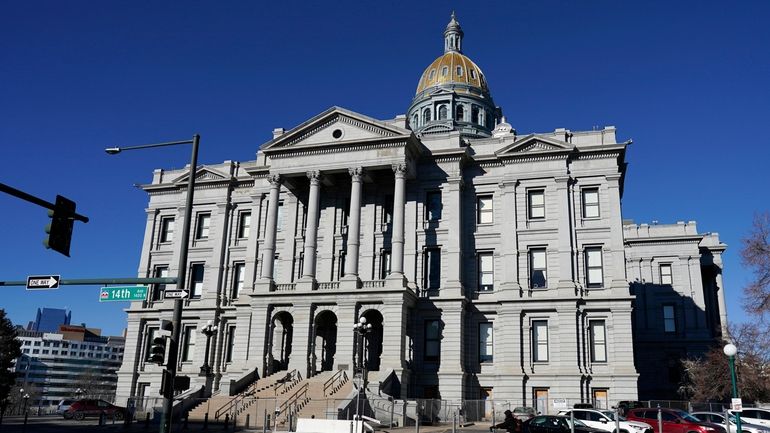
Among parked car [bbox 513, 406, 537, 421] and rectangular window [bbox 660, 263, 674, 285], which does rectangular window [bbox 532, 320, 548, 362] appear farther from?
rectangular window [bbox 660, 263, 674, 285]

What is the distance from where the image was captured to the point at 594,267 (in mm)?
46281

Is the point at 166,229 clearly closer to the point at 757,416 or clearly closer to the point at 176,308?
the point at 176,308

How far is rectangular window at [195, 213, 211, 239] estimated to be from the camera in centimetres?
5638

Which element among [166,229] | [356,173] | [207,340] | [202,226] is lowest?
[207,340]

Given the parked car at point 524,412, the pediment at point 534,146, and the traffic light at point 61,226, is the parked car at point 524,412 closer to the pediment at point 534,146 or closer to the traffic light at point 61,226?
the pediment at point 534,146

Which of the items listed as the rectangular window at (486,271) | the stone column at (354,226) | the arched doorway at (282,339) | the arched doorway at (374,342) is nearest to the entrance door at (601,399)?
the rectangular window at (486,271)

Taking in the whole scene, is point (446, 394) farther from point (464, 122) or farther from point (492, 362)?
point (464, 122)

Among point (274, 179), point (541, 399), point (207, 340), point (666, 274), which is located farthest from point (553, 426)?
point (666, 274)

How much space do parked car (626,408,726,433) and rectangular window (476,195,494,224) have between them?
19760 millimetres

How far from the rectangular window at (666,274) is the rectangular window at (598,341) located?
26.6 m

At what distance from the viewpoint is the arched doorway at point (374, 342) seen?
46.8 m

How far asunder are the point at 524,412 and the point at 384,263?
14551 millimetres

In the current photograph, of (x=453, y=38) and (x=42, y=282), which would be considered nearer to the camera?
(x=42, y=282)

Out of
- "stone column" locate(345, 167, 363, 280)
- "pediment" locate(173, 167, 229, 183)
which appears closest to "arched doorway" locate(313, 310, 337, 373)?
"stone column" locate(345, 167, 363, 280)
